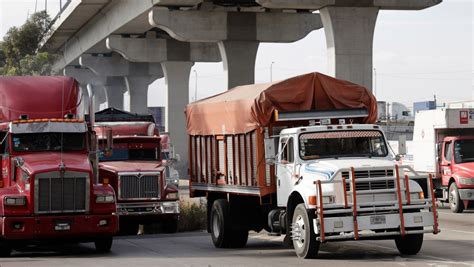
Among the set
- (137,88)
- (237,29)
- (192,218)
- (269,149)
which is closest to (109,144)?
(269,149)

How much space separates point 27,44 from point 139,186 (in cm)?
4236

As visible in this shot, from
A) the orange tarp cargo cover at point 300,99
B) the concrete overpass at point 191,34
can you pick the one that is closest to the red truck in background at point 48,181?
the concrete overpass at point 191,34

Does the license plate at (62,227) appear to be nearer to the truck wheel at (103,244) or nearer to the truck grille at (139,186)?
the truck wheel at (103,244)

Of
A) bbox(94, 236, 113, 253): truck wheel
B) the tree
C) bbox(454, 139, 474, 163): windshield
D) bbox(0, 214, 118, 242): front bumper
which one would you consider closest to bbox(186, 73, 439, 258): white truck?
bbox(94, 236, 113, 253): truck wheel

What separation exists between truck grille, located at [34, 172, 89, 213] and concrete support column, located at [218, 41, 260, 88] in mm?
29654

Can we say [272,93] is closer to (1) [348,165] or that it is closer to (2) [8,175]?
(1) [348,165]

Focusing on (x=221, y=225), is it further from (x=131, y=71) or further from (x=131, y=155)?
(x=131, y=71)

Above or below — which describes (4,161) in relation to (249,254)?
above

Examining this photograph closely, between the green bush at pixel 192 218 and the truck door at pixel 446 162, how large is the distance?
7.97 meters

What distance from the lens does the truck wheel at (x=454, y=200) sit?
3166 centimetres

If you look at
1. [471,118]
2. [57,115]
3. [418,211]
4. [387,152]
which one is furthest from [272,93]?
[471,118]

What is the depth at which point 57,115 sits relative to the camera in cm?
2283

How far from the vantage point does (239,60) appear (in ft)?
165

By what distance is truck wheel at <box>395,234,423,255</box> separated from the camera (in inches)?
738
